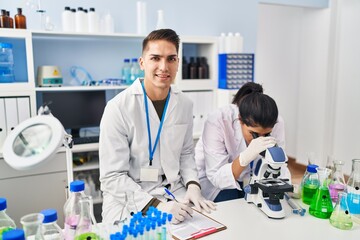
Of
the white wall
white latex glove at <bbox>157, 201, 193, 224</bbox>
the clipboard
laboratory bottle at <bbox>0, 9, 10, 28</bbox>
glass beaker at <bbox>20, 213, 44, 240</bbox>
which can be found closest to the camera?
glass beaker at <bbox>20, 213, 44, 240</bbox>

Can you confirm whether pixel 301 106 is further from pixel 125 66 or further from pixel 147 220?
pixel 147 220

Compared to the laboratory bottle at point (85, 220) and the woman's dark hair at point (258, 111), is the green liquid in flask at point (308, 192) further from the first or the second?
the laboratory bottle at point (85, 220)

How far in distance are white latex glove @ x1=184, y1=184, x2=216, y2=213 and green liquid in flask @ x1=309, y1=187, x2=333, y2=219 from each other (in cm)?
43

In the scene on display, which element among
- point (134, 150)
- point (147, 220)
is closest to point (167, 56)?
point (134, 150)

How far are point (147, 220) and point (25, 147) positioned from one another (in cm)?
43

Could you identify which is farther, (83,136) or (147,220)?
(83,136)

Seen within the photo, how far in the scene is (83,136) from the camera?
9.46 feet

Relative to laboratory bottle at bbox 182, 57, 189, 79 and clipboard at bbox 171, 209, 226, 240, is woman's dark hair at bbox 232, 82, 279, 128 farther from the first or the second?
laboratory bottle at bbox 182, 57, 189, 79

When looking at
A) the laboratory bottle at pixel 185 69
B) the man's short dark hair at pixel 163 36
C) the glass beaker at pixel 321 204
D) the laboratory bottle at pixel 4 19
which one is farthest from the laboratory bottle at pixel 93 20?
the glass beaker at pixel 321 204

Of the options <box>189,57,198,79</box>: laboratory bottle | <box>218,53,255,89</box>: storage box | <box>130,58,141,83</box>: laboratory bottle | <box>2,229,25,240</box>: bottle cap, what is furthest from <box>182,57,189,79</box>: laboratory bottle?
<box>2,229,25,240</box>: bottle cap

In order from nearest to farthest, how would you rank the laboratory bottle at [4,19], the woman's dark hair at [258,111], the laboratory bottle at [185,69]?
the woman's dark hair at [258,111]
the laboratory bottle at [4,19]
the laboratory bottle at [185,69]

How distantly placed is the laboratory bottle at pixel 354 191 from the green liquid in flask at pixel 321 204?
9cm

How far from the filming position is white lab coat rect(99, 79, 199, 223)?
1.61 meters

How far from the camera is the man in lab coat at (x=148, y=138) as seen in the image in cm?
162
